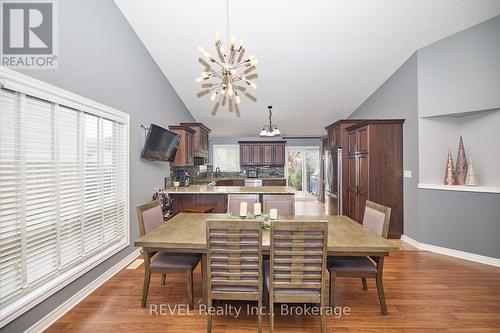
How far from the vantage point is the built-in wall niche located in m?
3.43

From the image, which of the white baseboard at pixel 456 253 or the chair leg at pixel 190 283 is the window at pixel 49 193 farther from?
the white baseboard at pixel 456 253

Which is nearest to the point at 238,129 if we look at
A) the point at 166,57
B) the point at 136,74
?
the point at 166,57

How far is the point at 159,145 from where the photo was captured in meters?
3.90

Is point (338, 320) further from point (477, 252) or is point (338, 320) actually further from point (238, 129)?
point (238, 129)

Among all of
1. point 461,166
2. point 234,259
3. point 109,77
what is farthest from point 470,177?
point 109,77

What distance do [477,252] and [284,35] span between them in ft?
13.9

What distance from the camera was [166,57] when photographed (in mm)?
4207

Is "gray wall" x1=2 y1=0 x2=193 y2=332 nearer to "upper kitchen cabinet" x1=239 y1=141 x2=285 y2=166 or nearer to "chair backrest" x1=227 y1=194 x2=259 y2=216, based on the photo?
"chair backrest" x1=227 y1=194 x2=259 y2=216

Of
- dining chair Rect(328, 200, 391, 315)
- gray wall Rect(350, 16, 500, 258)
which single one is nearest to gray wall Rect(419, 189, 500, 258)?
gray wall Rect(350, 16, 500, 258)

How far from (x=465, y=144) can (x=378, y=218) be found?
2.70 meters

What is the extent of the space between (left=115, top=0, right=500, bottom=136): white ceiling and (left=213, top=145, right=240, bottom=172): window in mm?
3576

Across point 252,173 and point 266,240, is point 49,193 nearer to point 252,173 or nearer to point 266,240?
point 266,240

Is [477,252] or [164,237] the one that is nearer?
[164,237]

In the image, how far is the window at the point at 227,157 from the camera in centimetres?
882
